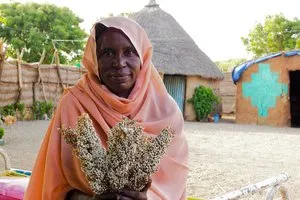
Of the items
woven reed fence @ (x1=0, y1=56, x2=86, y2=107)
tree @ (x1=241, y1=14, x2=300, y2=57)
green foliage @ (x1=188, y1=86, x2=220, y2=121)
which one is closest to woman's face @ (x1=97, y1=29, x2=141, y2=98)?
woven reed fence @ (x1=0, y1=56, x2=86, y2=107)

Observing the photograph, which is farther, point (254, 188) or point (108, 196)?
point (254, 188)

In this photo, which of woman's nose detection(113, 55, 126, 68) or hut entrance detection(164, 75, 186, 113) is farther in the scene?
hut entrance detection(164, 75, 186, 113)

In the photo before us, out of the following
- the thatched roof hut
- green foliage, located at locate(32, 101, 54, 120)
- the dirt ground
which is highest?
the thatched roof hut

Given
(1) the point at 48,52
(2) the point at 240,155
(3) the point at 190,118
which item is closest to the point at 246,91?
(3) the point at 190,118

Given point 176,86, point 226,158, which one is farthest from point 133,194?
point 176,86

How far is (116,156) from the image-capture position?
1.30 metres

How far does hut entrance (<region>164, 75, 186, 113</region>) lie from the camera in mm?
18797

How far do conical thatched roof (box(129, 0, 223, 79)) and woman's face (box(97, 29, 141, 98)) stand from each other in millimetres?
16675

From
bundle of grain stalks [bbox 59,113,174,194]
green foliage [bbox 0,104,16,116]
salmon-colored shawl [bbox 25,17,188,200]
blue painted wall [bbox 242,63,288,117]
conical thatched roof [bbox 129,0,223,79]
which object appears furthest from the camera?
conical thatched roof [bbox 129,0,223,79]

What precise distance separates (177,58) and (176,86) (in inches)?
51.5

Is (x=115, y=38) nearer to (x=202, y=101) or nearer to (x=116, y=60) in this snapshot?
(x=116, y=60)

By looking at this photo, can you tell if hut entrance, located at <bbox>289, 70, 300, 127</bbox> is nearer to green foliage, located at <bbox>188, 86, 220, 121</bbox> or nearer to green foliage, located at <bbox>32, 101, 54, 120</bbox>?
green foliage, located at <bbox>188, 86, 220, 121</bbox>

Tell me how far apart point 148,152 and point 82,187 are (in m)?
0.40

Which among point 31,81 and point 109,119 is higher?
point 31,81
